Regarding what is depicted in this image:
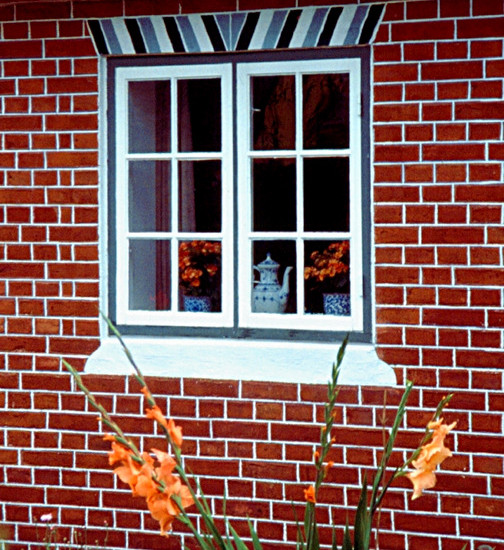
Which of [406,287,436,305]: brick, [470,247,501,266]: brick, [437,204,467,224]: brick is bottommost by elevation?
[406,287,436,305]: brick

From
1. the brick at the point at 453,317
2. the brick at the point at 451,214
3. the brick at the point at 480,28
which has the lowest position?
the brick at the point at 453,317

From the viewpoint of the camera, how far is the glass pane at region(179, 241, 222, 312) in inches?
188

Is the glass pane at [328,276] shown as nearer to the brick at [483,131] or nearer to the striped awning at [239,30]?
the brick at [483,131]

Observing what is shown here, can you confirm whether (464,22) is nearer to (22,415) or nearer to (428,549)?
(428,549)

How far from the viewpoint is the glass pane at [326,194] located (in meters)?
4.55

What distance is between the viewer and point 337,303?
4594 mm

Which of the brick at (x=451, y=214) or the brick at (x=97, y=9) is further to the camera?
the brick at (x=97, y=9)

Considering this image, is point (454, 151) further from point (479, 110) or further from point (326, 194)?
point (326, 194)

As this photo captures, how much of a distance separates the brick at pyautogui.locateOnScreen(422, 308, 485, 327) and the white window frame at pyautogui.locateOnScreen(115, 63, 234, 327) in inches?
37.5

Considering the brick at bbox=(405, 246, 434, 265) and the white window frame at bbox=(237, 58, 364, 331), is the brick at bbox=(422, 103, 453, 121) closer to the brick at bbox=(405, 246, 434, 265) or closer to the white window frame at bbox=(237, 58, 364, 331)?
the white window frame at bbox=(237, 58, 364, 331)

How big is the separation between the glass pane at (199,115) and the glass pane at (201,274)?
49cm

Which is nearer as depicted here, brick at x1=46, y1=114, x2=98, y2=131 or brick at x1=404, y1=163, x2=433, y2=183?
brick at x1=404, y1=163, x2=433, y2=183

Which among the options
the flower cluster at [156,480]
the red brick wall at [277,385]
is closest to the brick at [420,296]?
the red brick wall at [277,385]

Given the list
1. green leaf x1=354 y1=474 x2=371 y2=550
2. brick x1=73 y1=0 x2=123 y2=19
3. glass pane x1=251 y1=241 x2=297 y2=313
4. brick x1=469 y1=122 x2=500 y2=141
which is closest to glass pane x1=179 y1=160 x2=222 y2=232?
glass pane x1=251 y1=241 x2=297 y2=313
